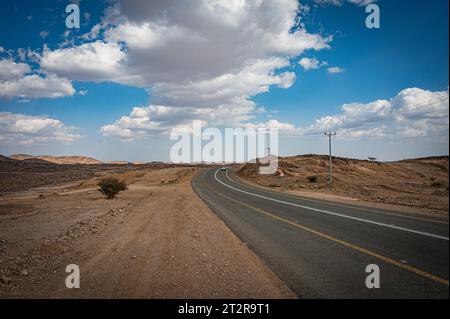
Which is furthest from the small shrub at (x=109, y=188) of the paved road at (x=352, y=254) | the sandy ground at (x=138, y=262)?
the paved road at (x=352, y=254)

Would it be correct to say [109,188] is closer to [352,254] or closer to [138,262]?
[138,262]

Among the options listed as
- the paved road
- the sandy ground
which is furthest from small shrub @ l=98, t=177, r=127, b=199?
the paved road

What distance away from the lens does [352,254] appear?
6055 millimetres

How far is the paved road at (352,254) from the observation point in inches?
162

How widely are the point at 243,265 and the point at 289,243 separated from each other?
6.62 feet

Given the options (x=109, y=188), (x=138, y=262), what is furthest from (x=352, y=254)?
(x=109, y=188)

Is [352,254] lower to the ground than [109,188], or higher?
higher

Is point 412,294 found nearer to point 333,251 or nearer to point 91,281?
point 333,251

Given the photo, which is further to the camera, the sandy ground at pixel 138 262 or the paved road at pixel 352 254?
the sandy ground at pixel 138 262

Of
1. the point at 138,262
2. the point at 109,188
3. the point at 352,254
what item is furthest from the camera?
the point at 109,188

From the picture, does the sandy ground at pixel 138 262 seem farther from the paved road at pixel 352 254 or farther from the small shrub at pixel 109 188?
the small shrub at pixel 109 188

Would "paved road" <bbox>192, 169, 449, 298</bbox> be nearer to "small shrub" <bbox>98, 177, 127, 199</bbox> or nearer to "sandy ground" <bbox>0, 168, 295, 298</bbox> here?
"sandy ground" <bbox>0, 168, 295, 298</bbox>

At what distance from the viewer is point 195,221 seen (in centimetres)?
1112

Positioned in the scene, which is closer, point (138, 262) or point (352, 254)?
point (352, 254)
